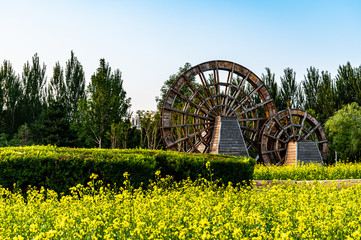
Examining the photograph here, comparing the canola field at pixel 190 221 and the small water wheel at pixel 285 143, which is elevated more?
the small water wheel at pixel 285 143

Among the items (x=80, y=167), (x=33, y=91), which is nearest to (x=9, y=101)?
(x=33, y=91)

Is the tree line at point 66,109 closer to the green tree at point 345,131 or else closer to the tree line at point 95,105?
the tree line at point 95,105

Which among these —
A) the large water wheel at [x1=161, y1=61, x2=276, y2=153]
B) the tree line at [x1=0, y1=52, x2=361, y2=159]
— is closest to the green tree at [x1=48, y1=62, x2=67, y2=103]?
the tree line at [x1=0, y1=52, x2=361, y2=159]

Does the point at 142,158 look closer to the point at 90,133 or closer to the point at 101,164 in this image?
the point at 101,164

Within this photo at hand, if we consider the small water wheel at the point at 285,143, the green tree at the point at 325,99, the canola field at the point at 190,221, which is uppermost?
the green tree at the point at 325,99

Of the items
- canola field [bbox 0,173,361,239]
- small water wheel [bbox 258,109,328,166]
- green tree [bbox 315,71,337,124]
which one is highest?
green tree [bbox 315,71,337,124]

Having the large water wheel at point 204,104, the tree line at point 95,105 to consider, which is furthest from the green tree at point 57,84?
the large water wheel at point 204,104

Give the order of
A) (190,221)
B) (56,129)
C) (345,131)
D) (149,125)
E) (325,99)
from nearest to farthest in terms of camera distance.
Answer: (190,221)
(345,131)
(56,129)
(149,125)
(325,99)

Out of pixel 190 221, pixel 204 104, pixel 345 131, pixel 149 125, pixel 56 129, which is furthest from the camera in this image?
pixel 149 125

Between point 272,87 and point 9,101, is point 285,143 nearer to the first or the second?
point 272,87

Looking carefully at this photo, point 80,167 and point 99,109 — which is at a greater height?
point 99,109

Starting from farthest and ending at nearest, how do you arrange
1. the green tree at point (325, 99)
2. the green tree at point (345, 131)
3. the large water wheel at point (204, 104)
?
the green tree at point (325, 99)
the green tree at point (345, 131)
the large water wheel at point (204, 104)

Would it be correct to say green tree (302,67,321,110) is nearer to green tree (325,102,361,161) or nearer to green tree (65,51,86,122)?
green tree (325,102,361,161)

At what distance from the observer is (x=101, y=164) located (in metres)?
6.68
